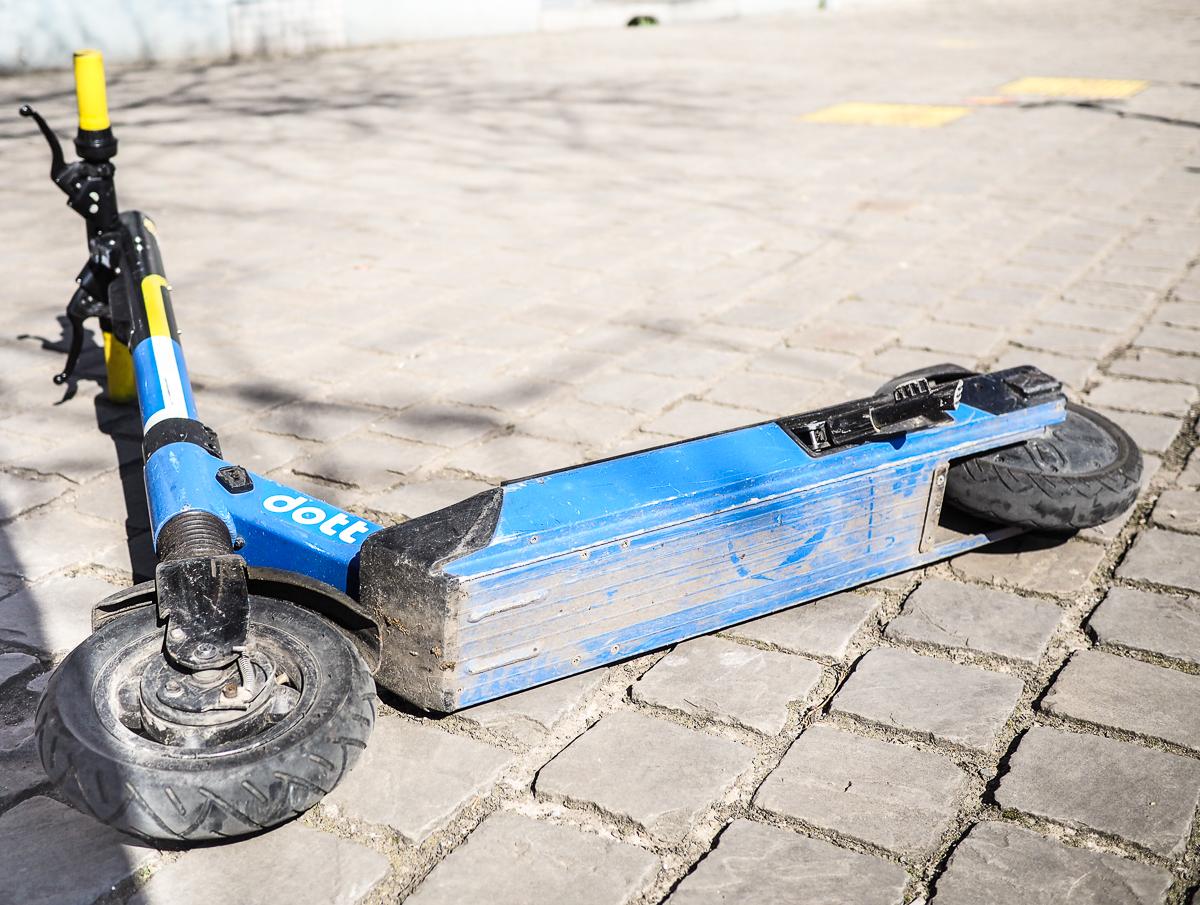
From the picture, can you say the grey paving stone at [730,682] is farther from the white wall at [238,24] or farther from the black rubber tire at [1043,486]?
the white wall at [238,24]

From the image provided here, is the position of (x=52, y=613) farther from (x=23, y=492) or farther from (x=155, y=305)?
(x=155, y=305)

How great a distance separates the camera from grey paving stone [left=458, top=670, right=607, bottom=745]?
2.53 metres

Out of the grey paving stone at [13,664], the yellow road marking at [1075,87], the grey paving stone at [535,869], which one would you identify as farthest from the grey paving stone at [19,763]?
the yellow road marking at [1075,87]

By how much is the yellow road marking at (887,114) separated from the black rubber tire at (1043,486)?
679cm

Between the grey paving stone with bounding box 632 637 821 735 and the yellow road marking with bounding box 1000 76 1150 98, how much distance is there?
9.75 m

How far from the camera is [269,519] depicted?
8.48ft

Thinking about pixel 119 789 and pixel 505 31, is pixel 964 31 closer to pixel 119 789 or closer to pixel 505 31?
pixel 505 31

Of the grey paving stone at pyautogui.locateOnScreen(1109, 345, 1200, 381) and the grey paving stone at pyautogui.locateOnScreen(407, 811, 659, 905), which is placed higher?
the grey paving stone at pyautogui.locateOnScreen(407, 811, 659, 905)

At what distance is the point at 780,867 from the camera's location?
2.16 m

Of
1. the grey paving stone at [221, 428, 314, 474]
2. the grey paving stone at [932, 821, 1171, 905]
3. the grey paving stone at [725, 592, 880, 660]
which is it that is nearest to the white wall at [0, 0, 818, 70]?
the grey paving stone at [221, 428, 314, 474]

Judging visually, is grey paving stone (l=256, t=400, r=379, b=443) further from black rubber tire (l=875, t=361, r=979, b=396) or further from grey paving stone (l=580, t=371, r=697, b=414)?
black rubber tire (l=875, t=361, r=979, b=396)

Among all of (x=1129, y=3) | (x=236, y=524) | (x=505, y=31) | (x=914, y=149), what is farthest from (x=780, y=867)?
(x=1129, y=3)

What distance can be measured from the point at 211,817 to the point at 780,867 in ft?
3.19

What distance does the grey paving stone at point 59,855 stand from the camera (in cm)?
206
